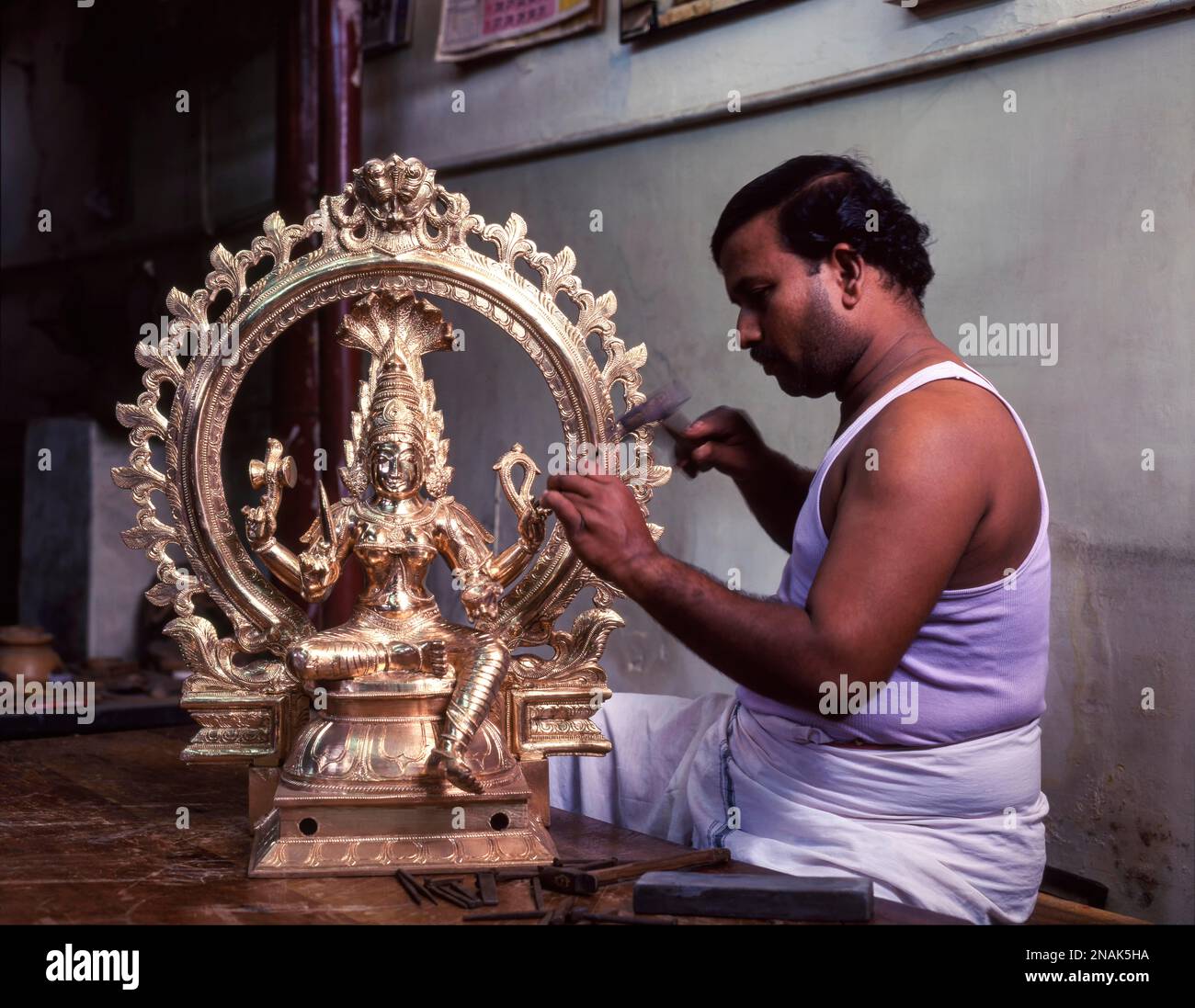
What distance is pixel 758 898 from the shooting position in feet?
4.78

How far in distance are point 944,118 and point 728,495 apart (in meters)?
1.19

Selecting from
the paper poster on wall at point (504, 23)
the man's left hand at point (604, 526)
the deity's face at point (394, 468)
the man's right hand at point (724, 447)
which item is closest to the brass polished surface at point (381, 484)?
the deity's face at point (394, 468)

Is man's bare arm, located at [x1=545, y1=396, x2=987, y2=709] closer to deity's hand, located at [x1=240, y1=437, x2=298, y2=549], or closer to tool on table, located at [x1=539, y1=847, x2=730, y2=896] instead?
tool on table, located at [x1=539, y1=847, x2=730, y2=896]

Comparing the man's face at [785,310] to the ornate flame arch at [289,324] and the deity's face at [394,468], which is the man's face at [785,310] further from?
the deity's face at [394,468]

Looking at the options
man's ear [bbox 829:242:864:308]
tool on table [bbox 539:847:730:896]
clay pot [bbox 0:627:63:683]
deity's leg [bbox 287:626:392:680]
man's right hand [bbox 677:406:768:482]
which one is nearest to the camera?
tool on table [bbox 539:847:730:896]

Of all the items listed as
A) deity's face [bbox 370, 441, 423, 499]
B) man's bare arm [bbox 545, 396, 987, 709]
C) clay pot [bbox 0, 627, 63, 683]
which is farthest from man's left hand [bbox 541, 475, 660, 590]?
clay pot [bbox 0, 627, 63, 683]

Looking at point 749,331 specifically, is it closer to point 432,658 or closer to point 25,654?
point 432,658

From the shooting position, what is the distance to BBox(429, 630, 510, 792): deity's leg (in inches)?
65.1

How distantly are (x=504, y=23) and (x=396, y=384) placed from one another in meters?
2.76

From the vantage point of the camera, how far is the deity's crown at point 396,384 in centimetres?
189

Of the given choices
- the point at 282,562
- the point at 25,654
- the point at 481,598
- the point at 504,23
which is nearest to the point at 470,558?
the point at 481,598

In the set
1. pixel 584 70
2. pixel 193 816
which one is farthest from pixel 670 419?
pixel 584 70

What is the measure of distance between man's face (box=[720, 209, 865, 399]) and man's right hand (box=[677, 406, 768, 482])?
8.9 inches

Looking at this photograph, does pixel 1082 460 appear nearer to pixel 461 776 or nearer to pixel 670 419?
pixel 670 419
